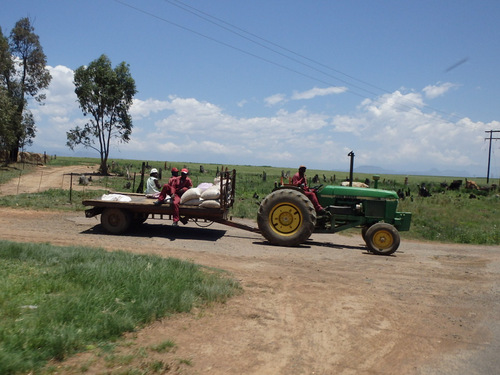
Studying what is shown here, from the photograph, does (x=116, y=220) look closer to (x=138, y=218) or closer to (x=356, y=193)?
(x=138, y=218)

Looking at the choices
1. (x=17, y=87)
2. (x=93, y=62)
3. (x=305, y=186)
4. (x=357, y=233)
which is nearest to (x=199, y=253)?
(x=305, y=186)

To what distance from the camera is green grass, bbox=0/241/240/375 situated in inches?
154

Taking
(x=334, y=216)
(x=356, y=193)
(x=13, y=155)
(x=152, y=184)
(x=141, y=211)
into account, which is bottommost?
(x=141, y=211)

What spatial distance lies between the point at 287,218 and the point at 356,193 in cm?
199

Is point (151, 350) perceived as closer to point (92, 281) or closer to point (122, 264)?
point (92, 281)

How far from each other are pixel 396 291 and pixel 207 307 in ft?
10.7

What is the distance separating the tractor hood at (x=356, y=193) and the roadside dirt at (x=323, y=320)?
5.68 ft

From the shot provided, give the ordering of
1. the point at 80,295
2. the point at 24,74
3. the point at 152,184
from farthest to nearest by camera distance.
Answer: the point at 24,74 → the point at 152,184 → the point at 80,295

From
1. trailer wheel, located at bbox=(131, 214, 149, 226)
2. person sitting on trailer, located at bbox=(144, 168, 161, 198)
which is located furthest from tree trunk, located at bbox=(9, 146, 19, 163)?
trailer wheel, located at bbox=(131, 214, 149, 226)

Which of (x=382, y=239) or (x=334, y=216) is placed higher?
(x=334, y=216)

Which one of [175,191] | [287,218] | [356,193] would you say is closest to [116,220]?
[175,191]

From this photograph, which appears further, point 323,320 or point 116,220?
point 116,220

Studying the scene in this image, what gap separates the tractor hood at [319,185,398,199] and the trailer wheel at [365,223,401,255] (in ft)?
2.72

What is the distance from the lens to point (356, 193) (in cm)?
1140
